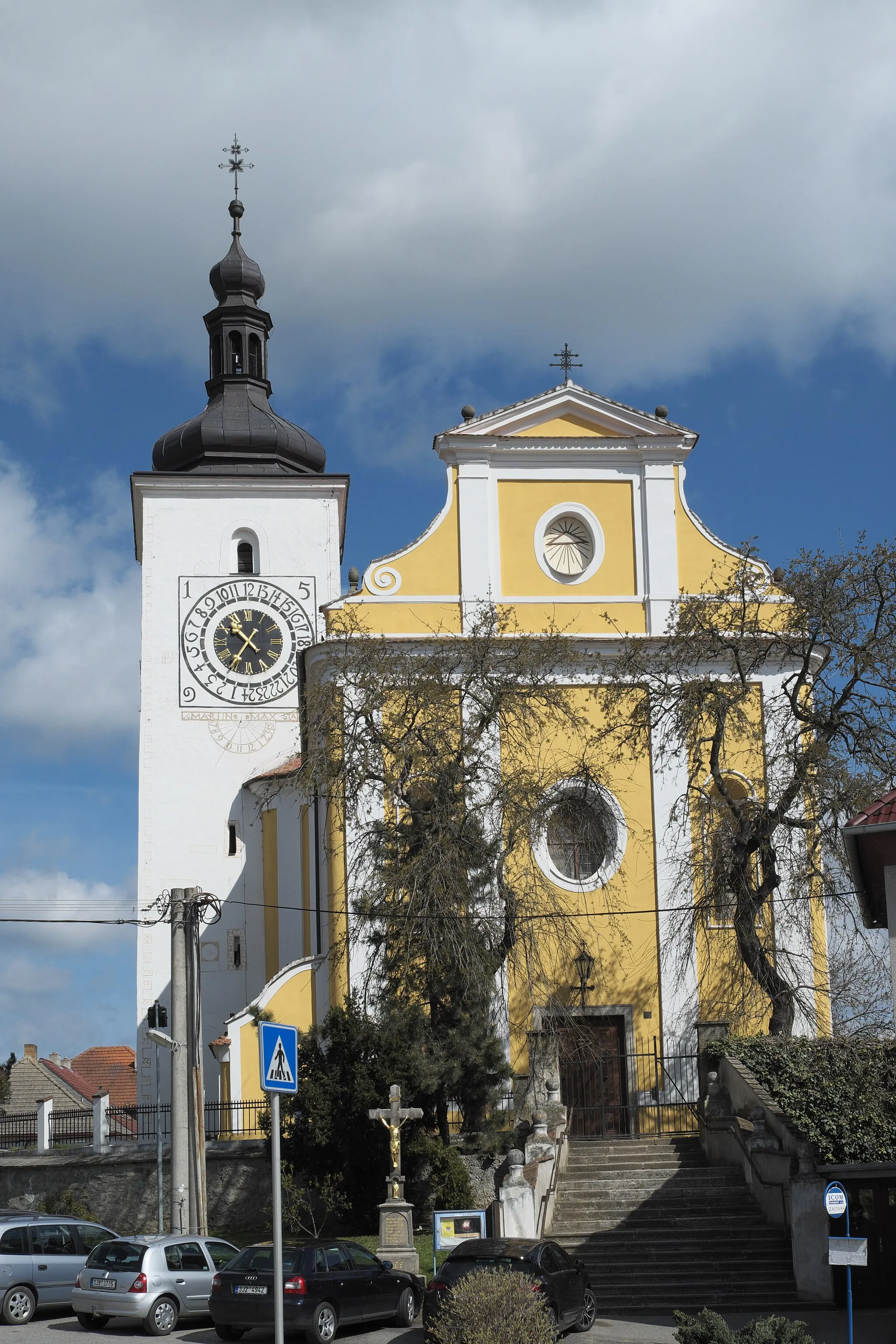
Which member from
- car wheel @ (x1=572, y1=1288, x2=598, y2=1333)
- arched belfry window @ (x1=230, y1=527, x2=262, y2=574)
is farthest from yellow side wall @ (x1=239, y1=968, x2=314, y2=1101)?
arched belfry window @ (x1=230, y1=527, x2=262, y2=574)

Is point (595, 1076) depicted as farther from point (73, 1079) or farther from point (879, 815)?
point (73, 1079)

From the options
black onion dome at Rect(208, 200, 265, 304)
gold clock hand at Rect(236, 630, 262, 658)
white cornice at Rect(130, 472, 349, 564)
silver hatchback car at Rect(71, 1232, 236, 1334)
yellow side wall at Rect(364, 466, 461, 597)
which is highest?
black onion dome at Rect(208, 200, 265, 304)

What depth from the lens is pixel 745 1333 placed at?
1363cm

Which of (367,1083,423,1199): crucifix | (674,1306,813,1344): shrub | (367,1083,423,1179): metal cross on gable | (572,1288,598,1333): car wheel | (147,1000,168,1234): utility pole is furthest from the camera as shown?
(147,1000,168,1234): utility pole

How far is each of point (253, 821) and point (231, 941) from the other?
3.17 metres

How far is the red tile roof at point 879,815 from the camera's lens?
16.0m

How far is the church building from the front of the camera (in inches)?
1273

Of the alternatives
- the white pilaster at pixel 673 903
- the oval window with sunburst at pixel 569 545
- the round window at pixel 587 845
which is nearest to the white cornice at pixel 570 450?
the oval window with sunburst at pixel 569 545

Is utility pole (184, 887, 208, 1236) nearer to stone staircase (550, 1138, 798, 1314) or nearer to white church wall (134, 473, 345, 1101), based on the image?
stone staircase (550, 1138, 798, 1314)

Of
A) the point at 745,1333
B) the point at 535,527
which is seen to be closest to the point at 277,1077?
the point at 745,1333

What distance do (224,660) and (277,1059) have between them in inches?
1234

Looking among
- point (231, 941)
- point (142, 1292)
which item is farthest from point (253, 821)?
point (142, 1292)

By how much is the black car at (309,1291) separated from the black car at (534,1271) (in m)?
0.94

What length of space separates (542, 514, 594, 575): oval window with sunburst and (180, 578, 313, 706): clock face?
11145mm
